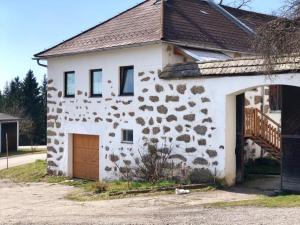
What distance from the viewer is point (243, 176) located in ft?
51.1

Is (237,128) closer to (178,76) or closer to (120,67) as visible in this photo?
(178,76)

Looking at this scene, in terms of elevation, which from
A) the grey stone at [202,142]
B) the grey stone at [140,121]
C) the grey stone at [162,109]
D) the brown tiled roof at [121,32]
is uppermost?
the brown tiled roof at [121,32]

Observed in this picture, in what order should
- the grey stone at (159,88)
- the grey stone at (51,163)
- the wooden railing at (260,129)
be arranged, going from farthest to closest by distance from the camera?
1. the grey stone at (51,163)
2. the wooden railing at (260,129)
3. the grey stone at (159,88)

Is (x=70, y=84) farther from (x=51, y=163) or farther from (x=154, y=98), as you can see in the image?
(x=154, y=98)

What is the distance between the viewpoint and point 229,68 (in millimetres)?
14148

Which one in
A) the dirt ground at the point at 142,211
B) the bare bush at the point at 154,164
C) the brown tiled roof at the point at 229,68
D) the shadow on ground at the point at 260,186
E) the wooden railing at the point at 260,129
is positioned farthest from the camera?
the wooden railing at the point at 260,129

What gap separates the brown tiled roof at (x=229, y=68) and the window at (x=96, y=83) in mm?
3328

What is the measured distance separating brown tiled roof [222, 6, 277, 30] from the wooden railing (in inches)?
227

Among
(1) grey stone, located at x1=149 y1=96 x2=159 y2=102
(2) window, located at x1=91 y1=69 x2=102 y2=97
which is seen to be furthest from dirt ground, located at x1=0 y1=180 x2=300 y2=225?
(2) window, located at x1=91 y1=69 x2=102 y2=97

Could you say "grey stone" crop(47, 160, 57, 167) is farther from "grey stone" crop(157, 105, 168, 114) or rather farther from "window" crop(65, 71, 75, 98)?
"grey stone" crop(157, 105, 168, 114)

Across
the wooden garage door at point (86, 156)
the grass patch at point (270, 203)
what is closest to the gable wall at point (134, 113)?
the wooden garage door at point (86, 156)

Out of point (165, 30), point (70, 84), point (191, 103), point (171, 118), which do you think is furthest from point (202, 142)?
point (70, 84)

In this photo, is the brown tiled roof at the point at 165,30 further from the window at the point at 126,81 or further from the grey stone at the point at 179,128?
the grey stone at the point at 179,128

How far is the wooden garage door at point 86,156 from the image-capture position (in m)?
19.0
